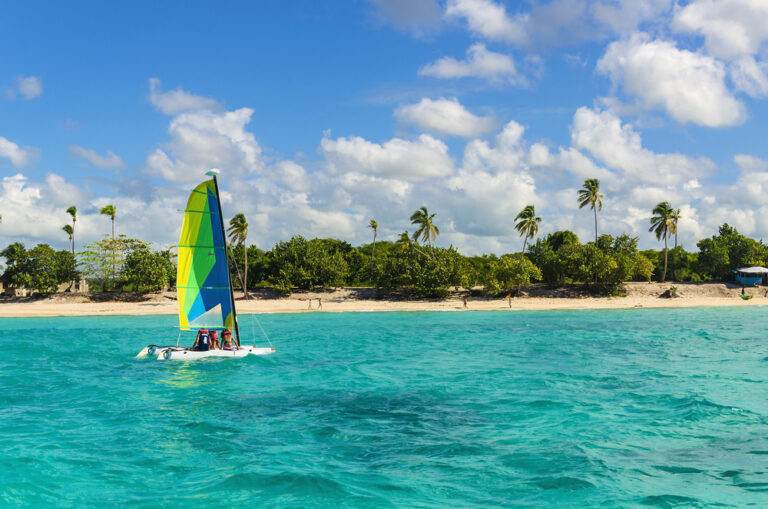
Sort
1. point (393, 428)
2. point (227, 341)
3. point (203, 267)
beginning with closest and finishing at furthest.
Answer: point (393, 428), point (203, 267), point (227, 341)

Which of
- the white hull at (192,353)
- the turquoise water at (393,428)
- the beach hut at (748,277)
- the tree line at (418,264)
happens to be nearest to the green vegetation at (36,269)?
the tree line at (418,264)

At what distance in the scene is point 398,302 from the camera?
2657 inches

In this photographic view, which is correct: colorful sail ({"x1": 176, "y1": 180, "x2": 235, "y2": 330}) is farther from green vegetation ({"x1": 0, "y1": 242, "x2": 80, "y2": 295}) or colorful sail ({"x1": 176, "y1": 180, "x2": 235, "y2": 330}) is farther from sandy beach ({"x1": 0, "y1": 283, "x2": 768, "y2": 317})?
green vegetation ({"x1": 0, "y1": 242, "x2": 80, "y2": 295})

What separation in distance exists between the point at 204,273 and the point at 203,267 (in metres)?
0.28

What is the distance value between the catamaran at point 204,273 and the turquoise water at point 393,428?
176 cm

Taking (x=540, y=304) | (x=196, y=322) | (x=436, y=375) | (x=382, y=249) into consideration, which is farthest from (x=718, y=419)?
(x=382, y=249)

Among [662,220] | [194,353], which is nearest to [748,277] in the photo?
[662,220]

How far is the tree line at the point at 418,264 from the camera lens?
222 ft

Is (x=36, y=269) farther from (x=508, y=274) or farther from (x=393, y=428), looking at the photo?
(x=393, y=428)

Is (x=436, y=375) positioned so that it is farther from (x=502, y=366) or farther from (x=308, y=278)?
(x=308, y=278)

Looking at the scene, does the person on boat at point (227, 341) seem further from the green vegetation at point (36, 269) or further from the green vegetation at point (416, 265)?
the green vegetation at point (36, 269)

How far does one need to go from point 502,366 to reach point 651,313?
1513 inches

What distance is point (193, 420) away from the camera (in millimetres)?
16219

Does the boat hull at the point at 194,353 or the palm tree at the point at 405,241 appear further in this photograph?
the palm tree at the point at 405,241
